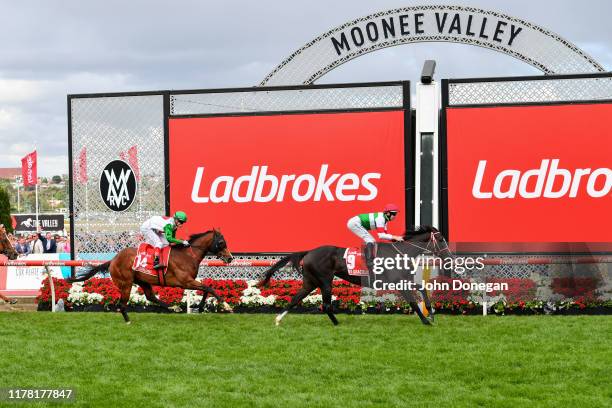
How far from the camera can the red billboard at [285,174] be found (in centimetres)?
1566

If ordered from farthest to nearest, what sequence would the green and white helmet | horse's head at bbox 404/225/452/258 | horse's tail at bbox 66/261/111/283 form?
horse's tail at bbox 66/261/111/283, the green and white helmet, horse's head at bbox 404/225/452/258

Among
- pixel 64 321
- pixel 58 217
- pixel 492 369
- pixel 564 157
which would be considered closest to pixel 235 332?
pixel 64 321

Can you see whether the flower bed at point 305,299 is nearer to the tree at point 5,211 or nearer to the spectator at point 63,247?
the spectator at point 63,247

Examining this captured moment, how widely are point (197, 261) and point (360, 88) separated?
14.6 ft

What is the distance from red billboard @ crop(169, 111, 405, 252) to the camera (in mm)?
15656

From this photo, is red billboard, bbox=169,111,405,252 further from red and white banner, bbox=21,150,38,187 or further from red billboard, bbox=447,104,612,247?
red and white banner, bbox=21,150,38,187

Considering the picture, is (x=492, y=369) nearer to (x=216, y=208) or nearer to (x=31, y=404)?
(x=31, y=404)

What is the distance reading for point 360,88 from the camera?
15.9 meters

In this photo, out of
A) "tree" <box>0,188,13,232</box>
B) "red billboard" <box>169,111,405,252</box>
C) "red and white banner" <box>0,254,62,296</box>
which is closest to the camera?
"red billboard" <box>169,111,405,252</box>

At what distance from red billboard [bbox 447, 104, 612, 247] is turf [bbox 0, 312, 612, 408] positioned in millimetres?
2310

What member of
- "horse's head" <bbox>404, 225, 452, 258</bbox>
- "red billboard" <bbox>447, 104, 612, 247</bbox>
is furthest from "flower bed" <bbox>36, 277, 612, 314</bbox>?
"horse's head" <bbox>404, 225, 452, 258</bbox>

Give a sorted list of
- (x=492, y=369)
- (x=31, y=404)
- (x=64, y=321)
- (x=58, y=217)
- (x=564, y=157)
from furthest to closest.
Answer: (x=58, y=217)
(x=564, y=157)
(x=64, y=321)
(x=492, y=369)
(x=31, y=404)

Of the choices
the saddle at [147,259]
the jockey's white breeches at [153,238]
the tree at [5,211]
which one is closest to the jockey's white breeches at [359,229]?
the saddle at [147,259]

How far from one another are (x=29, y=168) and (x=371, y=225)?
29.0m
